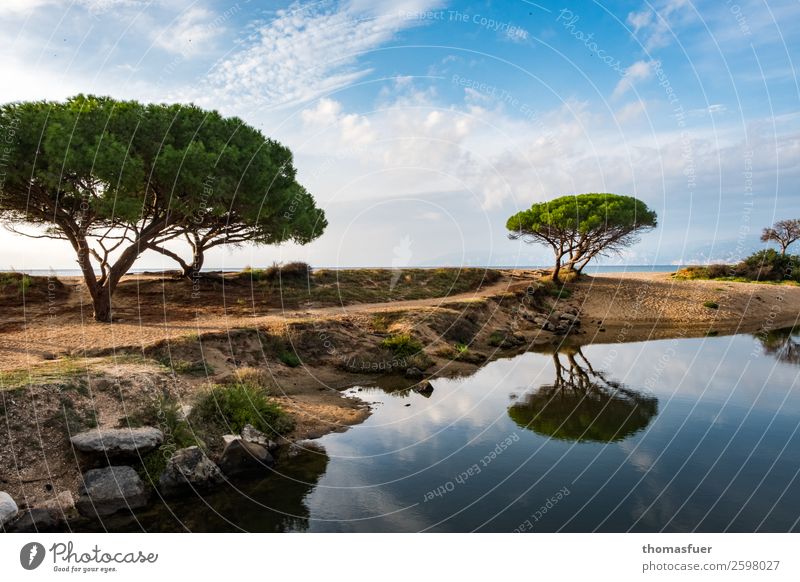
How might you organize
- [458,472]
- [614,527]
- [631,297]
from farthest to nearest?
[631,297], [458,472], [614,527]

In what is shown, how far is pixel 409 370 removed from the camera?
2503 cm

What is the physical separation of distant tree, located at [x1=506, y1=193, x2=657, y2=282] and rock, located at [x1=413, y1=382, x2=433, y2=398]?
37.2 metres

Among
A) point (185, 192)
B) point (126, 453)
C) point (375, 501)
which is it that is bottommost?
point (375, 501)

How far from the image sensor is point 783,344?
34.4m

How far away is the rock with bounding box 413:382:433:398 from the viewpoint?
2189cm

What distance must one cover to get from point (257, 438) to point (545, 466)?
877 cm

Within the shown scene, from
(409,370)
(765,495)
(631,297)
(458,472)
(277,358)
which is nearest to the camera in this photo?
(765,495)

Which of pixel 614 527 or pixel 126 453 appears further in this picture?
pixel 126 453

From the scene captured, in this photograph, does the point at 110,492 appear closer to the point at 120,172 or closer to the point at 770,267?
the point at 120,172

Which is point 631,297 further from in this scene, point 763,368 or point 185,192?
point 185,192

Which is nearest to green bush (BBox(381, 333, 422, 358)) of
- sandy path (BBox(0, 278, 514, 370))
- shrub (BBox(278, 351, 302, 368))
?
sandy path (BBox(0, 278, 514, 370))

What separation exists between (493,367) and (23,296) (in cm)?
2943

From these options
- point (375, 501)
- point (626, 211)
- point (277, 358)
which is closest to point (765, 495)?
point (375, 501)

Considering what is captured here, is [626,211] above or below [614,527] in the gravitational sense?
above
